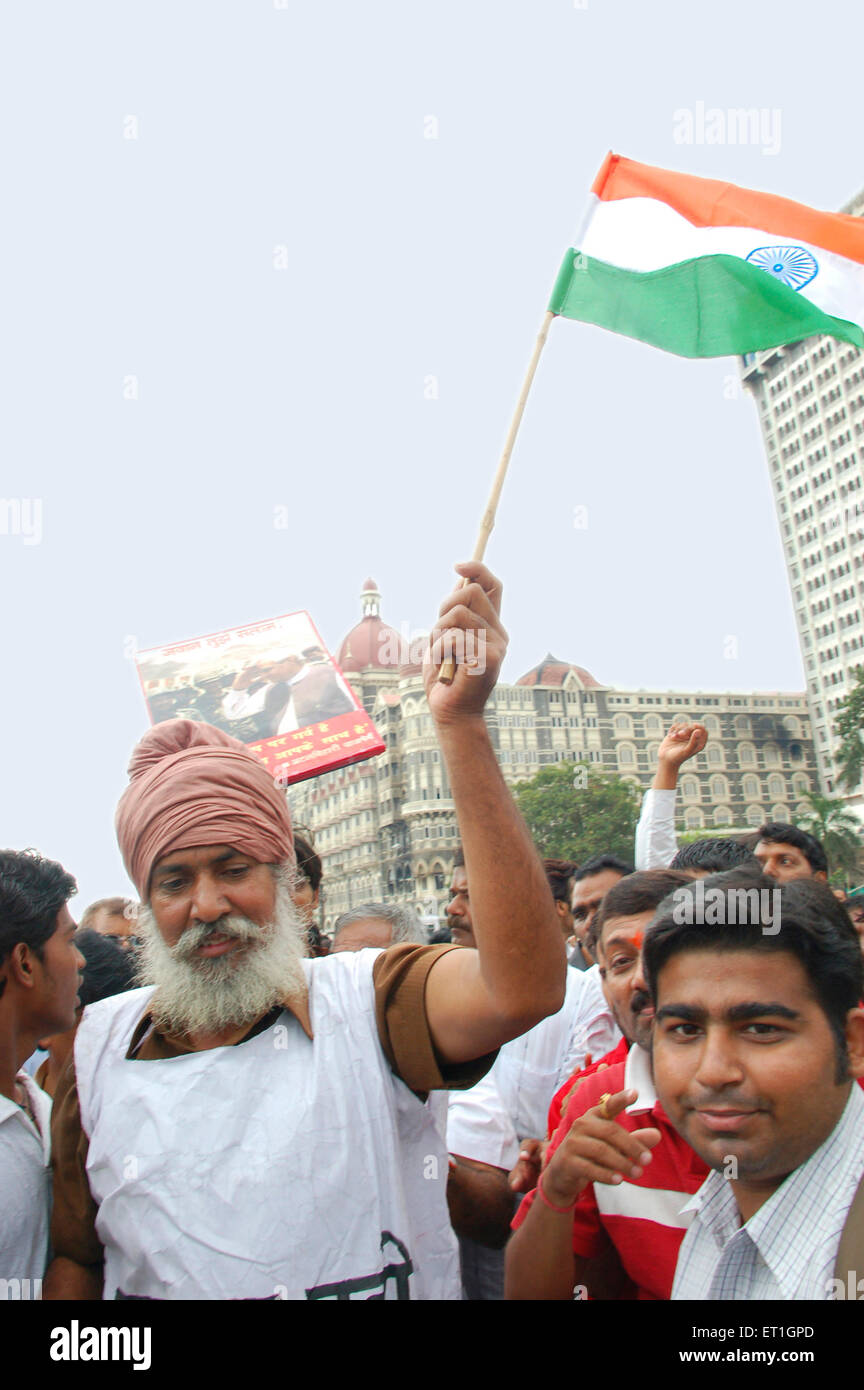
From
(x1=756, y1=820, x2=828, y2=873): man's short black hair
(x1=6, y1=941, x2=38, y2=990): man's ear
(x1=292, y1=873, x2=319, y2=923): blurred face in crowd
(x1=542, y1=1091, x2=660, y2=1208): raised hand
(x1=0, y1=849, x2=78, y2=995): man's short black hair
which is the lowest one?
(x1=542, y1=1091, x2=660, y2=1208): raised hand

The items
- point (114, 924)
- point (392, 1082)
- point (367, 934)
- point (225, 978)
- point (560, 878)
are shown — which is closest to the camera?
point (392, 1082)

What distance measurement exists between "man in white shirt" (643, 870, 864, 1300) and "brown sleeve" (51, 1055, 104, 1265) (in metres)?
1.12

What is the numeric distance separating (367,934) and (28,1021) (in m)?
2.43

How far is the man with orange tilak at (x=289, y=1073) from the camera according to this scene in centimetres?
169

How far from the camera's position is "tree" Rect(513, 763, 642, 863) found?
59531 mm

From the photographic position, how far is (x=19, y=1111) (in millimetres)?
1957

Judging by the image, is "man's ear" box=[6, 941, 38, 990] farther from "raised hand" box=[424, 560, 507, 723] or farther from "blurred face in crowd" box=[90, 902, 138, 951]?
"blurred face in crowd" box=[90, 902, 138, 951]

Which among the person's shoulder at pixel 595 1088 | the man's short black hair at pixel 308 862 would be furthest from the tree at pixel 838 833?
the person's shoulder at pixel 595 1088

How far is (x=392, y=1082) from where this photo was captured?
1.84 metres

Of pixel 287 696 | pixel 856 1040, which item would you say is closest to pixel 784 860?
pixel 856 1040

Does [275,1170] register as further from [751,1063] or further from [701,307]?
[701,307]

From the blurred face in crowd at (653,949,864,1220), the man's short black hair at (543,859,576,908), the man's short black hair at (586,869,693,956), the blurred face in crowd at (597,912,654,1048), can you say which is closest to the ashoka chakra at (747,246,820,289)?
the man's short black hair at (586,869,693,956)
